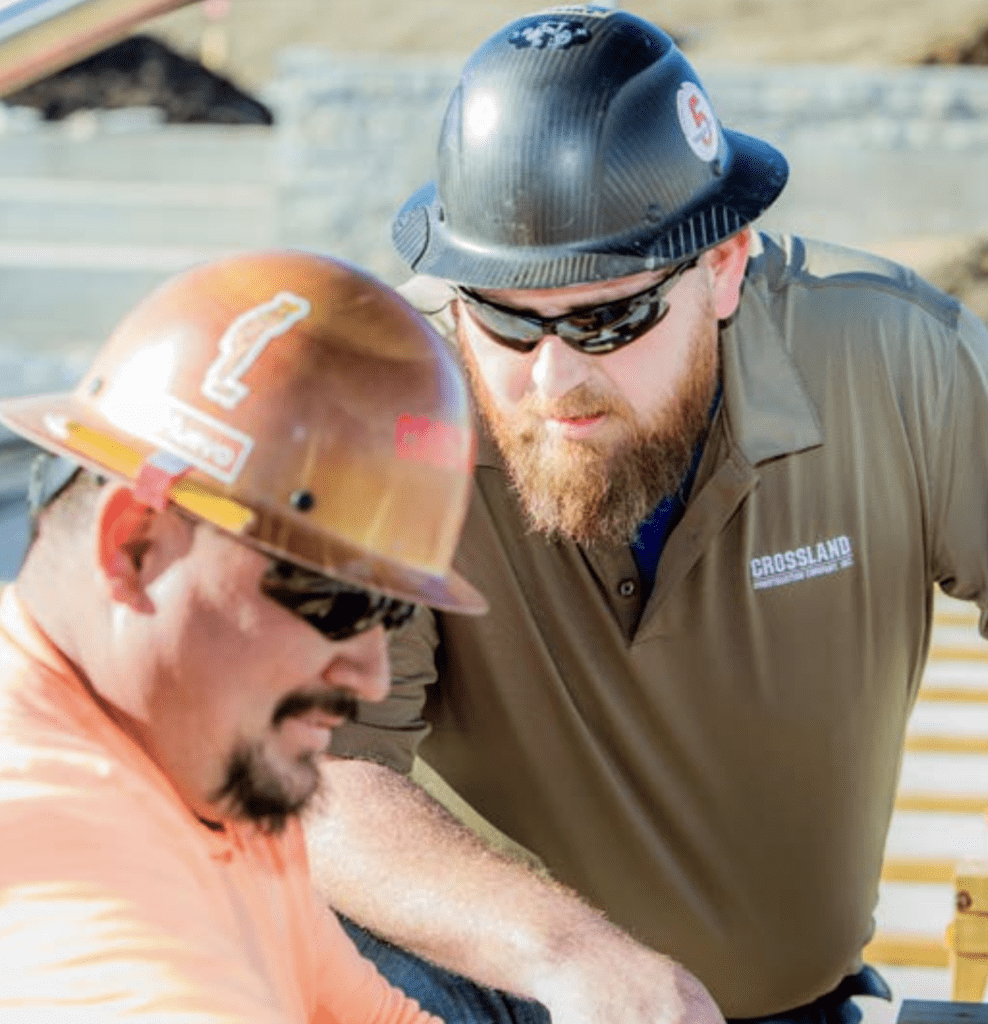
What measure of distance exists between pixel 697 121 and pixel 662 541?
616mm

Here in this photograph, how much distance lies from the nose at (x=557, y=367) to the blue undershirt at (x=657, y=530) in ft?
0.95

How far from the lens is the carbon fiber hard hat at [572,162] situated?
3.19 metres

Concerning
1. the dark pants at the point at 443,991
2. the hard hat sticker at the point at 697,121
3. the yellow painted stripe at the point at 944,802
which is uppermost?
the hard hat sticker at the point at 697,121

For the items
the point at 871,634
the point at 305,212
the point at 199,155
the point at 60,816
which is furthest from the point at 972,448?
the point at 199,155

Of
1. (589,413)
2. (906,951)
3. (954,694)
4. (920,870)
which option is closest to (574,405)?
(589,413)

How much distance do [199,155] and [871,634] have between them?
1418 centimetres

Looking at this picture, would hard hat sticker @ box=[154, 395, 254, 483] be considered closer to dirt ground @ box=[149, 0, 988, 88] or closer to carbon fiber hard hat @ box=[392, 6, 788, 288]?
carbon fiber hard hat @ box=[392, 6, 788, 288]

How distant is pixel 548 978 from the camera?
2.86 metres

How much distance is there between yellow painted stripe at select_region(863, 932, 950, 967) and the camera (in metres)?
4.97

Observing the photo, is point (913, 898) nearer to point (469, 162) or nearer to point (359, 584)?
point (469, 162)

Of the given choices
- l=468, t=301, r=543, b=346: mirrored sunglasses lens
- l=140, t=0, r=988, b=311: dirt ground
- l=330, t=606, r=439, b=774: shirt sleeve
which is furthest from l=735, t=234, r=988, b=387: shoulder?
l=140, t=0, r=988, b=311: dirt ground

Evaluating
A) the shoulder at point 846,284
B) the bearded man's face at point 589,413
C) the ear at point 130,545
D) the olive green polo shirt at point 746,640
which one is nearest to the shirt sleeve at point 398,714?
the olive green polo shirt at point 746,640

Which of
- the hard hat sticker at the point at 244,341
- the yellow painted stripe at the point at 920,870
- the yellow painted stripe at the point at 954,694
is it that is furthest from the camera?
the yellow painted stripe at the point at 954,694

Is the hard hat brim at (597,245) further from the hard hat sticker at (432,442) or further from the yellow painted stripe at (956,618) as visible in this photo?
the yellow painted stripe at (956,618)
